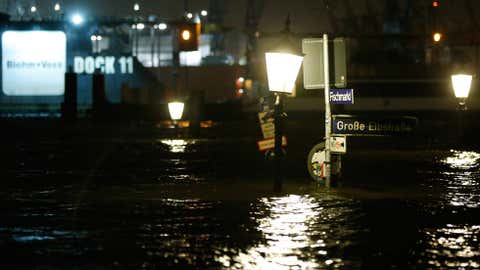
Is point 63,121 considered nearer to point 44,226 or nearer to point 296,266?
point 44,226

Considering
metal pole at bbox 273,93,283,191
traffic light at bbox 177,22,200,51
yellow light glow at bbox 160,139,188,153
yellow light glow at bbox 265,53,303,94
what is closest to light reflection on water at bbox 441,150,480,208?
metal pole at bbox 273,93,283,191

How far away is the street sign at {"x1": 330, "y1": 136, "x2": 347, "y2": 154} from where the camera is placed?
48.2 ft

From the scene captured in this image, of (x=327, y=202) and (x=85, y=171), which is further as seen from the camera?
(x=85, y=171)

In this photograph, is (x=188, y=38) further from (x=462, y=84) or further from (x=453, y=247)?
(x=453, y=247)

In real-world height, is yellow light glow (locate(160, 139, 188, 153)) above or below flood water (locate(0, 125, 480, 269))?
above

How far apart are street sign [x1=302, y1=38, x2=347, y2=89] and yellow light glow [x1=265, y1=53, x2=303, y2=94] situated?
26.4 inches

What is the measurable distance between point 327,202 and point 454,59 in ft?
246

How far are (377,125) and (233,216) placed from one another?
141 inches

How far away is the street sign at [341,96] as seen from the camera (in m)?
14.8

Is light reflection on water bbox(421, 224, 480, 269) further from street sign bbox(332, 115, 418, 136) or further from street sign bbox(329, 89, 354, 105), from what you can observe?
street sign bbox(329, 89, 354, 105)

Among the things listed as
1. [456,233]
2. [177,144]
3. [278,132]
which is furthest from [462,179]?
[177,144]

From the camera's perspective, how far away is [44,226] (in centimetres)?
1102

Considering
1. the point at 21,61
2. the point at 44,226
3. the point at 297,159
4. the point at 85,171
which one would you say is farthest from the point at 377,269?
the point at 21,61

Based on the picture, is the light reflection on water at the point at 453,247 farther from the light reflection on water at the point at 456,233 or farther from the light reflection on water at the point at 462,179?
the light reflection on water at the point at 462,179
